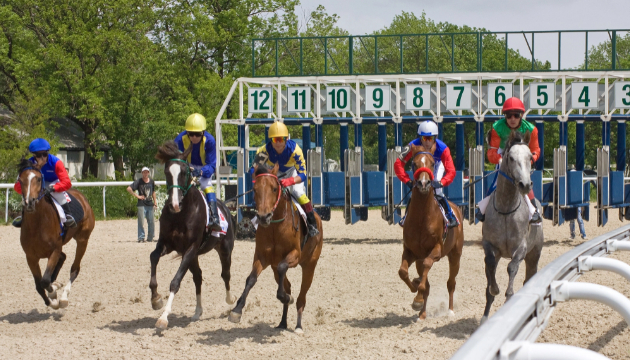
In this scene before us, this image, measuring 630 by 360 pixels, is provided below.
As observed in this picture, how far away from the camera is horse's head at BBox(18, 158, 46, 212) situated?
295 inches

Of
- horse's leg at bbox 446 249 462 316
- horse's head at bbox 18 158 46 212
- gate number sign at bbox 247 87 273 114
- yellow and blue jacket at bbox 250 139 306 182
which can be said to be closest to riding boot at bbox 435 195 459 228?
horse's leg at bbox 446 249 462 316

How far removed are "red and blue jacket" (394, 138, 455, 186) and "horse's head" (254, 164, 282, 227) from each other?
148 centimetres

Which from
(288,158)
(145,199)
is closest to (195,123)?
(288,158)

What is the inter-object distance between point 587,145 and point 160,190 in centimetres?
2672

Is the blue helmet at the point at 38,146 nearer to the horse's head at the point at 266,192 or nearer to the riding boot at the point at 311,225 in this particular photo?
the horse's head at the point at 266,192

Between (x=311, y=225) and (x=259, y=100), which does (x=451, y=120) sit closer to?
(x=259, y=100)

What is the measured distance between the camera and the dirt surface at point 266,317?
20.0 feet

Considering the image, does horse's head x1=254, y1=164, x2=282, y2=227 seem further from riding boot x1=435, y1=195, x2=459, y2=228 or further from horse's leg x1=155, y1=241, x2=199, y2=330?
riding boot x1=435, y1=195, x2=459, y2=228

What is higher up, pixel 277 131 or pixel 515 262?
pixel 277 131

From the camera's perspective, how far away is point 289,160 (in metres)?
7.33

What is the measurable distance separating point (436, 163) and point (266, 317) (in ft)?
7.97

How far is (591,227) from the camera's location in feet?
59.7

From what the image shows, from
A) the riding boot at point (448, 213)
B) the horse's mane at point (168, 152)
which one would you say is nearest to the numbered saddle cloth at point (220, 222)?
the horse's mane at point (168, 152)

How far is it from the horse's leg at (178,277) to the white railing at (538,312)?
389 centimetres
